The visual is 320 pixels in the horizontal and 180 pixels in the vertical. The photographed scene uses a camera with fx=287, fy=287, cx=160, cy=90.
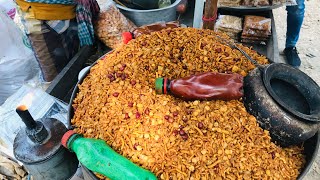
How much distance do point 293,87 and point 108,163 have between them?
3.22 feet

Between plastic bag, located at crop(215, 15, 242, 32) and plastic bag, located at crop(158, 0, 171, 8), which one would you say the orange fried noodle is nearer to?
plastic bag, located at crop(215, 15, 242, 32)

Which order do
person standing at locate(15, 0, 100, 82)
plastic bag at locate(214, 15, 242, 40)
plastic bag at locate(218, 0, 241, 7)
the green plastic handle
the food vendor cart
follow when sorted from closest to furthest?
1. the green plastic handle
2. person standing at locate(15, 0, 100, 82)
3. the food vendor cart
4. plastic bag at locate(214, 15, 242, 40)
5. plastic bag at locate(218, 0, 241, 7)

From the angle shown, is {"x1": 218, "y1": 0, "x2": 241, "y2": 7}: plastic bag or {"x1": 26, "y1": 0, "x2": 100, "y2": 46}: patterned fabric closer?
{"x1": 26, "y1": 0, "x2": 100, "y2": 46}: patterned fabric

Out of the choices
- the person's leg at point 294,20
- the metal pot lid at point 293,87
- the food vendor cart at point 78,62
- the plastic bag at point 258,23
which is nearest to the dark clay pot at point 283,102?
the metal pot lid at point 293,87

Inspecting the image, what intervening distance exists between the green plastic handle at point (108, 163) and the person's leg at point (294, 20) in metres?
2.90

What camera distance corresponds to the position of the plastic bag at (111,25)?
117 inches

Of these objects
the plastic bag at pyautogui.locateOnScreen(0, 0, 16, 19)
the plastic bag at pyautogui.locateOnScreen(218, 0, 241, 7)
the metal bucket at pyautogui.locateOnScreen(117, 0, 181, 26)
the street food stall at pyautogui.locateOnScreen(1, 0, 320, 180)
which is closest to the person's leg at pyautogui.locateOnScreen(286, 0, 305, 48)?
the plastic bag at pyautogui.locateOnScreen(218, 0, 241, 7)

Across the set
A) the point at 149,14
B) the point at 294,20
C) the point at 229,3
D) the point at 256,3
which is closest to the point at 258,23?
the point at 256,3

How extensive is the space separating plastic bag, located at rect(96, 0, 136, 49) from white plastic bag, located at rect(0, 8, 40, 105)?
2.60ft

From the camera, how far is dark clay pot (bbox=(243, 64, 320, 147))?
1.29 meters

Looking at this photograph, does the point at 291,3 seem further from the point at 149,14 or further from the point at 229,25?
the point at 149,14

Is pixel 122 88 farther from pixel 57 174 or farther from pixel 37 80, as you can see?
pixel 37 80

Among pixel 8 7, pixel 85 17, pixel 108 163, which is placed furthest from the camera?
pixel 8 7

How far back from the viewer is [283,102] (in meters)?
1.33
